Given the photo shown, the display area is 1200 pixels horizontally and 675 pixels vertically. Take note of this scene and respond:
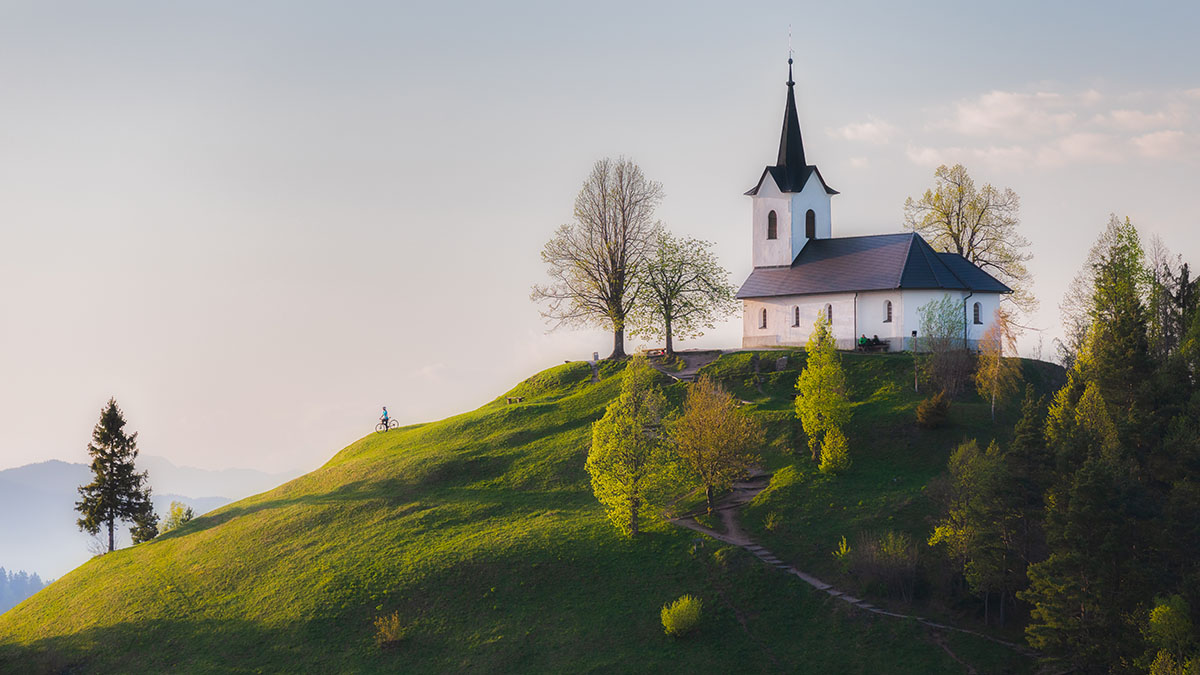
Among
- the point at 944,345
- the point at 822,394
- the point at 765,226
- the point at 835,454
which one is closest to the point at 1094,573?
the point at 835,454

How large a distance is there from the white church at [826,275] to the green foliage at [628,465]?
2232 centimetres

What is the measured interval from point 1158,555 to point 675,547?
1990 centimetres

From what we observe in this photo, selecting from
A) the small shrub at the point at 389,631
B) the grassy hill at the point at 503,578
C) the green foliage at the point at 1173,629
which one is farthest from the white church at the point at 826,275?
the small shrub at the point at 389,631

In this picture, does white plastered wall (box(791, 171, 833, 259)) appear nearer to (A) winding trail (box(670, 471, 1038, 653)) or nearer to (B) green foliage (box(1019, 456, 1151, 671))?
(A) winding trail (box(670, 471, 1038, 653))

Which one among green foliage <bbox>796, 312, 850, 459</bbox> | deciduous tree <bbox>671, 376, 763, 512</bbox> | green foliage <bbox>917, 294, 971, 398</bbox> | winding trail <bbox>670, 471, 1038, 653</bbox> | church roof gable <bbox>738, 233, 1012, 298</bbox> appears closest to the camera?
winding trail <bbox>670, 471, 1038, 653</bbox>

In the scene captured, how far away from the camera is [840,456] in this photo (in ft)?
170

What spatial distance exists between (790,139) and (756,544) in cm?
4223

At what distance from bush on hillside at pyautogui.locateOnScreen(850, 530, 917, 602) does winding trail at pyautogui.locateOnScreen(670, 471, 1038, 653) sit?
1163 mm

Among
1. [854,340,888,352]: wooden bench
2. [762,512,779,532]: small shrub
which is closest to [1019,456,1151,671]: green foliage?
[762,512,779,532]: small shrub

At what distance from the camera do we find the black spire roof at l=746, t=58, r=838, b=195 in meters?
77.9

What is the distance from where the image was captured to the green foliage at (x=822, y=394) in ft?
173

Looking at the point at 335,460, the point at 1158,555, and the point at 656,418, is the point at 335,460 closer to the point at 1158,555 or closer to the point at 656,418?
the point at 656,418

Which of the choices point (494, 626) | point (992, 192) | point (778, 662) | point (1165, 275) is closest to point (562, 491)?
point (494, 626)

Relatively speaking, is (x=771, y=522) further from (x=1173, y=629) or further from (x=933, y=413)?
(x=1173, y=629)
